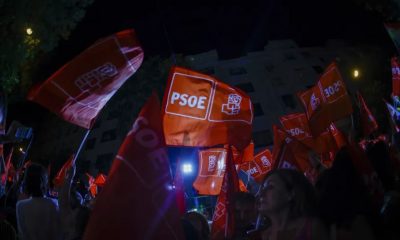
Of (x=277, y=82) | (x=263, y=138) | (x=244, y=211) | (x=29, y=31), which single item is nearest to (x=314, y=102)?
(x=244, y=211)

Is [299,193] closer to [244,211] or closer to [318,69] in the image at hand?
[244,211]

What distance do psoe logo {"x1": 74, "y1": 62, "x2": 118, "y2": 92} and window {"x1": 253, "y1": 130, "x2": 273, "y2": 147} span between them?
112 ft

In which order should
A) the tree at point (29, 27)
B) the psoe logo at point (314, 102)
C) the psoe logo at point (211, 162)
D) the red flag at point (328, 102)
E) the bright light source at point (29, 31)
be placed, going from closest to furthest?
the red flag at point (328, 102), the psoe logo at point (314, 102), the psoe logo at point (211, 162), the tree at point (29, 27), the bright light source at point (29, 31)

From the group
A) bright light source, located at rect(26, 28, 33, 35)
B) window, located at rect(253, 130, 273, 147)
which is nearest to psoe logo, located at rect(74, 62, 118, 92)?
bright light source, located at rect(26, 28, 33, 35)

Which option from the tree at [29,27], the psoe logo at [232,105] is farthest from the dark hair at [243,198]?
the tree at [29,27]

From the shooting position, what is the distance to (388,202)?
12.0 feet

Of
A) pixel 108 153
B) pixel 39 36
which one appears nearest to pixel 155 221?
pixel 39 36

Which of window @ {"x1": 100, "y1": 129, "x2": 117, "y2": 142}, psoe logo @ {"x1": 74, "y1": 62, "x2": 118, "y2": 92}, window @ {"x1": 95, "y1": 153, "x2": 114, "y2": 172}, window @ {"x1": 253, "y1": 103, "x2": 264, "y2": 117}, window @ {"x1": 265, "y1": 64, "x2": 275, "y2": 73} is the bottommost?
psoe logo @ {"x1": 74, "y1": 62, "x2": 118, "y2": 92}

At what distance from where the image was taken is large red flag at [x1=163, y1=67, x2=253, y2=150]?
6.77m

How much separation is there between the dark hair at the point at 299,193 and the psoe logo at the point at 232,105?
3.97 m

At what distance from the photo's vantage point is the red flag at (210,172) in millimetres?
10141

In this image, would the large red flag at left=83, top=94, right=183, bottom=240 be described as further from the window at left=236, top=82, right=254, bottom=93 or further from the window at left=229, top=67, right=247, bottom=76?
the window at left=229, top=67, right=247, bottom=76

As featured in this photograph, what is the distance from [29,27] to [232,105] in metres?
9.80

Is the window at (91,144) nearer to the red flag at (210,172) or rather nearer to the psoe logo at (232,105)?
the red flag at (210,172)
